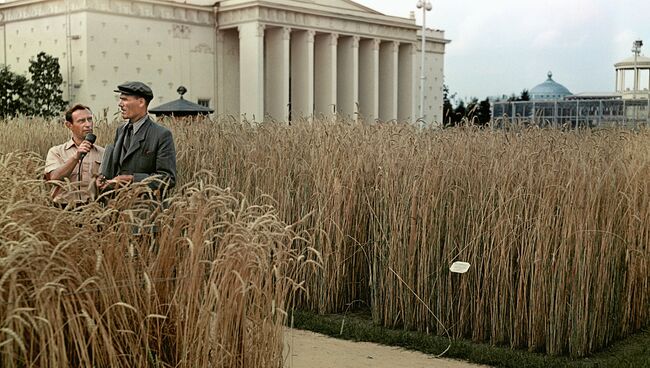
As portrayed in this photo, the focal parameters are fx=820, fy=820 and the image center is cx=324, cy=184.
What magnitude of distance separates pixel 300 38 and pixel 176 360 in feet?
141

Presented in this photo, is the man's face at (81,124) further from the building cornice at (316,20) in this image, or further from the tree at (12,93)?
the building cornice at (316,20)

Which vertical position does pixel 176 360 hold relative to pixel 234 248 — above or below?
below

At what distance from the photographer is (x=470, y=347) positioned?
6184mm

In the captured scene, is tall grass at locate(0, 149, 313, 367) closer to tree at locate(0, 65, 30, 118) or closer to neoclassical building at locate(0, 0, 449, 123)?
neoclassical building at locate(0, 0, 449, 123)

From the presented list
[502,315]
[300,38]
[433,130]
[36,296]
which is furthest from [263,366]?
[300,38]

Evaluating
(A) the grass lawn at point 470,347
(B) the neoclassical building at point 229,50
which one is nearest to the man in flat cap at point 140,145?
(A) the grass lawn at point 470,347

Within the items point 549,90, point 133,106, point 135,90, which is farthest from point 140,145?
point 549,90

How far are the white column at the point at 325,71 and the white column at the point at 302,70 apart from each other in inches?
38.1

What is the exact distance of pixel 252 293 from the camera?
3.77 m

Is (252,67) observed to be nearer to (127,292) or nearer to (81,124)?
(81,124)

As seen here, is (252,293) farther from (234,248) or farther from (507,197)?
(507,197)

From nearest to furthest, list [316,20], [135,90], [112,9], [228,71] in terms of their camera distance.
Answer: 1. [135,90]
2. [112,9]
3. [228,71]
4. [316,20]

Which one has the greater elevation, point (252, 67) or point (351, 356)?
point (252, 67)

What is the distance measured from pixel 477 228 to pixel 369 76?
4403 cm
